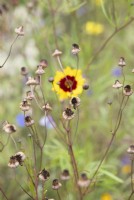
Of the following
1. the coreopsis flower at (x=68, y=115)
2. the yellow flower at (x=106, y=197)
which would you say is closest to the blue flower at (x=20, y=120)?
the yellow flower at (x=106, y=197)

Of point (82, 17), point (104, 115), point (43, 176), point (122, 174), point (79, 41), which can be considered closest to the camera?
point (43, 176)

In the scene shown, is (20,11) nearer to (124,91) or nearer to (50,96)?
(50,96)

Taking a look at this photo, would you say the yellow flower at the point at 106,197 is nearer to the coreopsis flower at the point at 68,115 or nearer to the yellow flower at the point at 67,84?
the yellow flower at the point at 67,84

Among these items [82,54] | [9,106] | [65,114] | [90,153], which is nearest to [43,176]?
[65,114]

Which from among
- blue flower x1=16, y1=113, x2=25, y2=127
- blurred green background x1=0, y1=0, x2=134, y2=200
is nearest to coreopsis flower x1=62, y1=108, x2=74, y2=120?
blurred green background x1=0, y1=0, x2=134, y2=200

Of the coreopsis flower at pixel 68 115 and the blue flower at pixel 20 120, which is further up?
the coreopsis flower at pixel 68 115

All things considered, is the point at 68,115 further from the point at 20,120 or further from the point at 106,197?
the point at 20,120

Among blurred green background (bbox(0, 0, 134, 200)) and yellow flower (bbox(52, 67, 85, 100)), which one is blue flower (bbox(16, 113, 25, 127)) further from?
yellow flower (bbox(52, 67, 85, 100))
